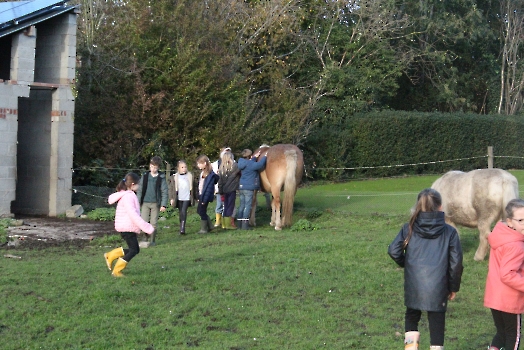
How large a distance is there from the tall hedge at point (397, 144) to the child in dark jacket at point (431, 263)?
20763mm

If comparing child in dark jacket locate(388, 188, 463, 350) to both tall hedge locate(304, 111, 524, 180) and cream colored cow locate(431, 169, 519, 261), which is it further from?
tall hedge locate(304, 111, 524, 180)

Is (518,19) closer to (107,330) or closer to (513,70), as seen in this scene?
(513,70)

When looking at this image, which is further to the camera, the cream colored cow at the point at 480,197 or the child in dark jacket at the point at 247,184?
the child in dark jacket at the point at 247,184

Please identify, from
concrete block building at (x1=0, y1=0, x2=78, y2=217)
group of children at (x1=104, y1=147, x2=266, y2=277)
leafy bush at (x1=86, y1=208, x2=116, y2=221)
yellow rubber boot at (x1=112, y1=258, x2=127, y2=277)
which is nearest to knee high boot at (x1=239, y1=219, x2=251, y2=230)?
group of children at (x1=104, y1=147, x2=266, y2=277)

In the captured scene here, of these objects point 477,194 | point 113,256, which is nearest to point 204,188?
point 113,256

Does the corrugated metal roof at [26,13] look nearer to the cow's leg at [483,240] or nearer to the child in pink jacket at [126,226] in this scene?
the child in pink jacket at [126,226]

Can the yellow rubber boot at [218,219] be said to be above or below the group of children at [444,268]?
below

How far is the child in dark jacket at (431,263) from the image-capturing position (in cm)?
595

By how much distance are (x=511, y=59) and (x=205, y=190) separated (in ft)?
Result: 110

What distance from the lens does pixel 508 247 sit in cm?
571

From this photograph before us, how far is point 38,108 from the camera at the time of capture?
1869 centimetres

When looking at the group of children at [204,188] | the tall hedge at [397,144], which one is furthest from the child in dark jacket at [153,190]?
the tall hedge at [397,144]

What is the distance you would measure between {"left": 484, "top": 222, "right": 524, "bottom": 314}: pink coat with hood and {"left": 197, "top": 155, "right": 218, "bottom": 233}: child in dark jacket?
9.19 metres

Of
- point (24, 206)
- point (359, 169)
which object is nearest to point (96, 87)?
point (24, 206)
